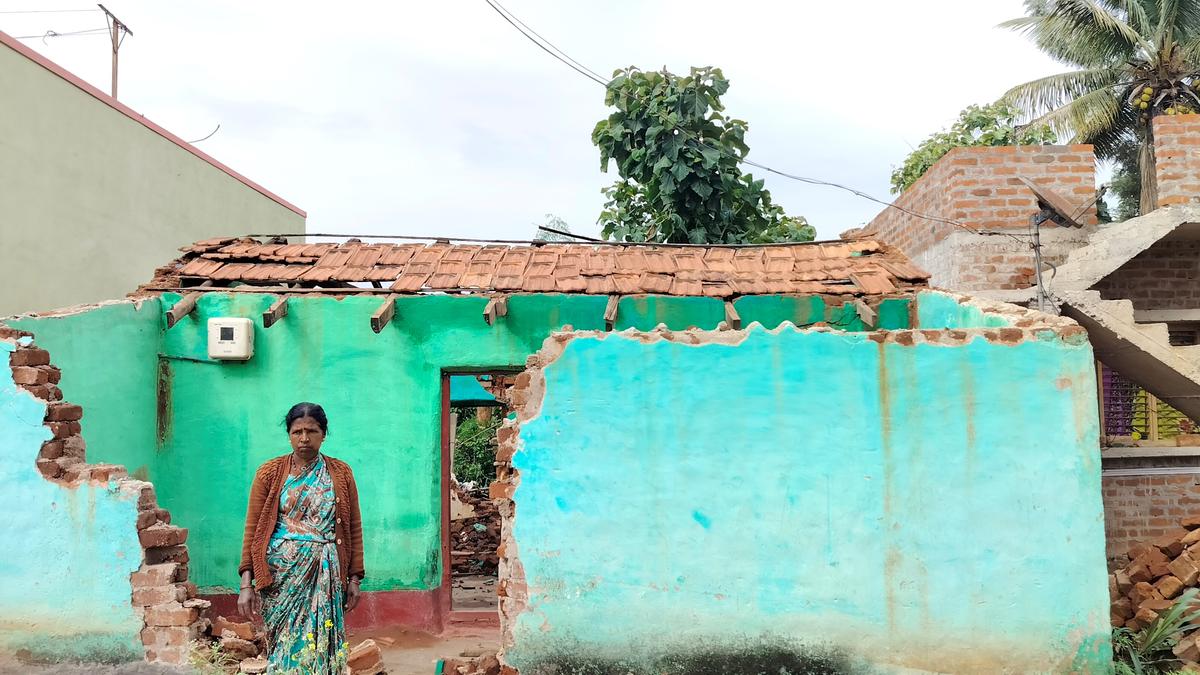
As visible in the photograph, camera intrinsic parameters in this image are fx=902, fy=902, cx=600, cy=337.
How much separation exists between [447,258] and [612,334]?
131 inches

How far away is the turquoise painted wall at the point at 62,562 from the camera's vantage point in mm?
5176

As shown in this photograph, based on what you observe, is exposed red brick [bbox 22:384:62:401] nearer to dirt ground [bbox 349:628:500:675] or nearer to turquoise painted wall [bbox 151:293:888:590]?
turquoise painted wall [bbox 151:293:888:590]

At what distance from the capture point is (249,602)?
4242 mm

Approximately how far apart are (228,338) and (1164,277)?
8190mm

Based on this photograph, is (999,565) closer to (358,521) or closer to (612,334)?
(612,334)

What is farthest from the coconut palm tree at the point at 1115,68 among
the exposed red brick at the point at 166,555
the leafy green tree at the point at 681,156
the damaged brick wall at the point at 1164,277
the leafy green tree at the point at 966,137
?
the exposed red brick at the point at 166,555

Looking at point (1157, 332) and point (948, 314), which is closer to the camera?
point (1157, 332)

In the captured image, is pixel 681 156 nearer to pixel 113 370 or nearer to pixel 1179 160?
pixel 1179 160

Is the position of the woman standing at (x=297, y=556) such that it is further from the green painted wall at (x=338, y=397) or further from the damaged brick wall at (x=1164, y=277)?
the damaged brick wall at (x=1164, y=277)

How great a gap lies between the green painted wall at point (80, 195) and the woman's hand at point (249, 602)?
17.7 ft

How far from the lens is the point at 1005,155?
8.03 meters

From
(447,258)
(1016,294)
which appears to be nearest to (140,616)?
(447,258)

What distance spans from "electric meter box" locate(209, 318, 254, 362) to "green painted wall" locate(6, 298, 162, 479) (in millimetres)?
497

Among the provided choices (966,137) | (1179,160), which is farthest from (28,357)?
(966,137)
